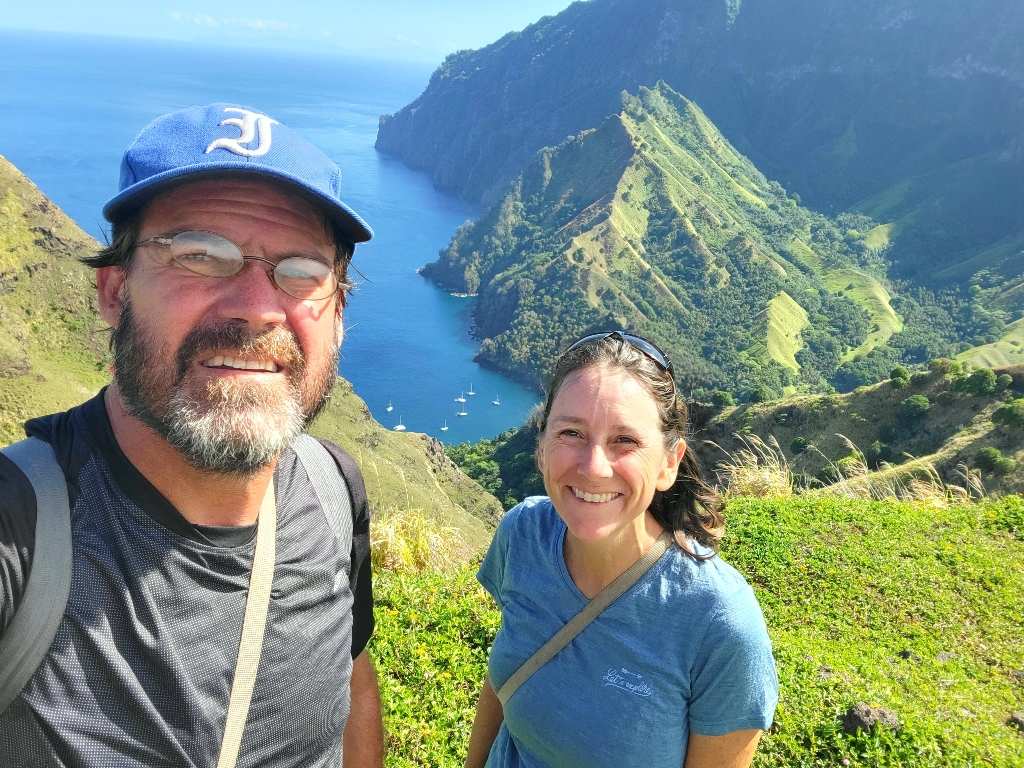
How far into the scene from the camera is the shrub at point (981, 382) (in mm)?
30097

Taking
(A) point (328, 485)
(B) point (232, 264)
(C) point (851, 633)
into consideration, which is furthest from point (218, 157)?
(C) point (851, 633)

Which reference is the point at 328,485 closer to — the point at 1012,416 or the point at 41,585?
the point at 41,585

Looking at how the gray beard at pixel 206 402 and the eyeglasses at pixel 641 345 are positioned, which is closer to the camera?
the gray beard at pixel 206 402

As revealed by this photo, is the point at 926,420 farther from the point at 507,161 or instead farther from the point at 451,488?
the point at 507,161

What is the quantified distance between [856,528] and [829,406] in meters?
32.7

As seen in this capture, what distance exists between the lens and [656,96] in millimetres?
156625

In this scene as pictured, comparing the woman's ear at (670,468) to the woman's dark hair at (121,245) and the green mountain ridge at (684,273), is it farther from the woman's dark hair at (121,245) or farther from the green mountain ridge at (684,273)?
the green mountain ridge at (684,273)

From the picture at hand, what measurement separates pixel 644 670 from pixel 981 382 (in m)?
35.5

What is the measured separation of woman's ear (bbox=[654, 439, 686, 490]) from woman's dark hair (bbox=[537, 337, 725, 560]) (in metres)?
0.02

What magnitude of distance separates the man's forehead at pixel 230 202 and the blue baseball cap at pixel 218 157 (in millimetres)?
30

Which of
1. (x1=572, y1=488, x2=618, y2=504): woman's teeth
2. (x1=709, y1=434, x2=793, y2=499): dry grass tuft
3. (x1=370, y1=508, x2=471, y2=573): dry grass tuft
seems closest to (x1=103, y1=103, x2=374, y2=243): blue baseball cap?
(x1=572, y1=488, x2=618, y2=504): woman's teeth

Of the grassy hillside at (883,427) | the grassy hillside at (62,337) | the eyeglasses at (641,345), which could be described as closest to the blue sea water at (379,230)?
the grassy hillside at (62,337)

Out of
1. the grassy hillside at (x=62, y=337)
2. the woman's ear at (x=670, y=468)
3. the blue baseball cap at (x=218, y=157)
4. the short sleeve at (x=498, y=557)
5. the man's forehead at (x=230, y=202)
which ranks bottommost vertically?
the grassy hillside at (x=62, y=337)

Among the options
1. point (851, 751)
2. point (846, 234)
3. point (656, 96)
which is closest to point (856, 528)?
point (851, 751)
